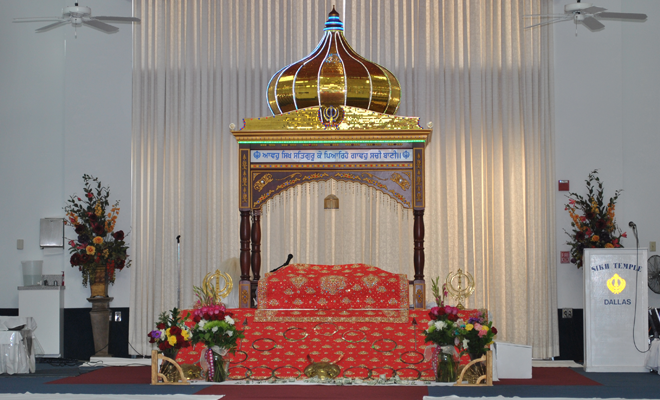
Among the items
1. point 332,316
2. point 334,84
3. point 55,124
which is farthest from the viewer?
point 55,124

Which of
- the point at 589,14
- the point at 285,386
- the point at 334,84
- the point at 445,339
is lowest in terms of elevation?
the point at 285,386

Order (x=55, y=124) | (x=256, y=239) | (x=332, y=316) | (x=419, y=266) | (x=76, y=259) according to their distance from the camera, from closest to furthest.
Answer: (x=332, y=316), (x=419, y=266), (x=256, y=239), (x=76, y=259), (x=55, y=124)

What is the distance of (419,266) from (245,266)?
208 cm

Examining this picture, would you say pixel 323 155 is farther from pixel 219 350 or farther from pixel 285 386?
pixel 285 386

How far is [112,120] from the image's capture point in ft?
33.8

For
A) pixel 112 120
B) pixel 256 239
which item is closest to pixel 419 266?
pixel 256 239

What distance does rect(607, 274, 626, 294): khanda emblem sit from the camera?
805 cm

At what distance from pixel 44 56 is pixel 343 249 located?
5.56 metres

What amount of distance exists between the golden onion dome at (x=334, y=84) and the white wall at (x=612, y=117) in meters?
3.11

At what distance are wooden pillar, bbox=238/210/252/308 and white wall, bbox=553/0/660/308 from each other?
4.74 m

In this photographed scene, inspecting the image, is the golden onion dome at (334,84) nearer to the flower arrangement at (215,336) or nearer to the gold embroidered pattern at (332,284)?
the gold embroidered pattern at (332,284)

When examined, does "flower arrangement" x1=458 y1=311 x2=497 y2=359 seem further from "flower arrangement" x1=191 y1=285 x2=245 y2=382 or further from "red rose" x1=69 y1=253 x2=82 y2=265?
"red rose" x1=69 y1=253 x2=82 y2=265

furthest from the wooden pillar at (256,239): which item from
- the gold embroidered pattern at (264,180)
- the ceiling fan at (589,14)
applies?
the ceiling fan at (589,14)

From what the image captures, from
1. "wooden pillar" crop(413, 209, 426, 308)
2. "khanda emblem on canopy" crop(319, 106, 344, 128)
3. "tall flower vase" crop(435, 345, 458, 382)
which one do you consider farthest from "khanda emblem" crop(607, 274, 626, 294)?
"khanda emblem on canopy" crop(319, 106, 344, 128)
